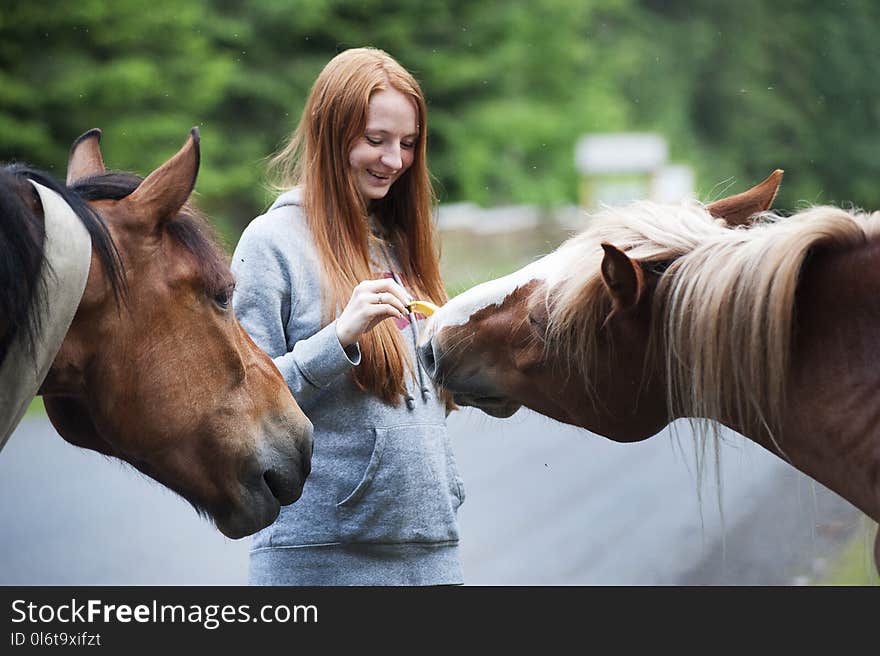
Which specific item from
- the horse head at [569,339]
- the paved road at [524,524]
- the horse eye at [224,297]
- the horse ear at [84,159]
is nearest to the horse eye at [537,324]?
the horse head at [569,339]

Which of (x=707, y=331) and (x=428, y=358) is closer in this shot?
(x=707, y=331)

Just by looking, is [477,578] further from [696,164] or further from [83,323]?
[696,164]

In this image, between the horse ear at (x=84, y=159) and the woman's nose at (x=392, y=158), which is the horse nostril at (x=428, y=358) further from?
the horse ear at (x=84, y=159)

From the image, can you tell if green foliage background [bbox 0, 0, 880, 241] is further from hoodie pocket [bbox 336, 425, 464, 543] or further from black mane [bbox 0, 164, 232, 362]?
Result: black mane [bbox 0, 164, 232, 362]

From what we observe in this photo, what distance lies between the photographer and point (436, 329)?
237 centimetres

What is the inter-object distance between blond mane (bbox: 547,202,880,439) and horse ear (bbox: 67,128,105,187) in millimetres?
1018

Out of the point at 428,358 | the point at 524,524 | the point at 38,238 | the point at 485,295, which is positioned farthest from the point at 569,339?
the point at 524,524

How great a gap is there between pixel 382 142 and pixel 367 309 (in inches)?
18.3

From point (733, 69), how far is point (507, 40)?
563 inches

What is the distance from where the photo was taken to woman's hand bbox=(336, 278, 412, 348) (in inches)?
91.7

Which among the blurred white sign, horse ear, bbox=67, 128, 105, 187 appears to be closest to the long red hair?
horse ear, bbox=67, 128, 105, 187

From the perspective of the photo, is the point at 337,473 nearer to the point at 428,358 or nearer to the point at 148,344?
the point at 428,358

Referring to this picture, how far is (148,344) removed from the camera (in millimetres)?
2074
